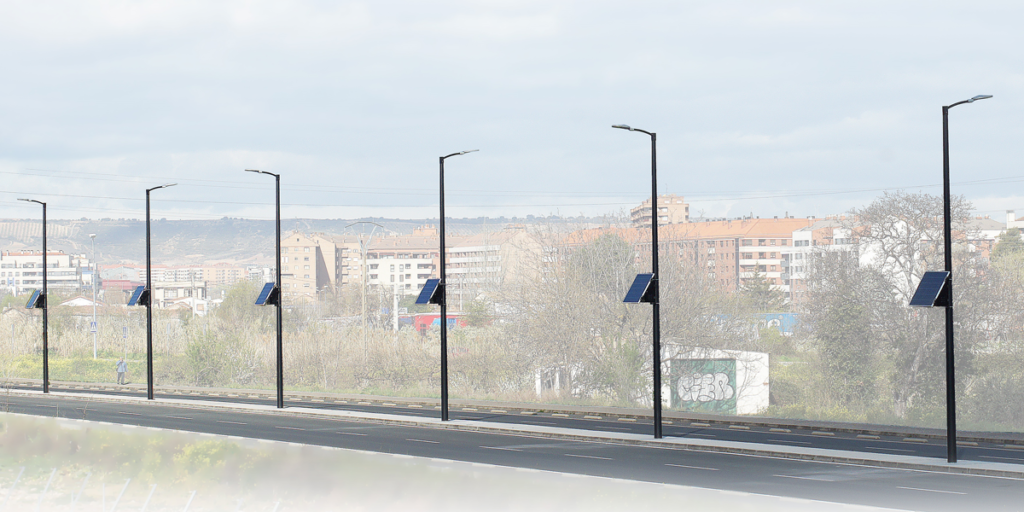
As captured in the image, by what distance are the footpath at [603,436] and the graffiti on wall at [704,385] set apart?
12.3 m

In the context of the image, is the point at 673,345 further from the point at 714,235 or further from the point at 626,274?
the point at 714,235

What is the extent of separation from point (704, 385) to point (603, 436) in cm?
2124

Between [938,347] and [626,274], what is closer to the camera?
[938,347]

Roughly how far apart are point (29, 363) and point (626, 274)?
42.1 metres

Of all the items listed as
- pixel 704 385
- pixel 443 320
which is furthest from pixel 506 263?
pixel 443 320

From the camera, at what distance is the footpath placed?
18172mm

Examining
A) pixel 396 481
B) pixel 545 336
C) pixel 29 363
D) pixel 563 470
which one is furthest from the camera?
pixel 29 363

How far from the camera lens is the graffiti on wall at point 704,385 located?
4338 cm

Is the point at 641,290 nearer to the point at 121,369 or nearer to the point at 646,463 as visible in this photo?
the point at 646,463

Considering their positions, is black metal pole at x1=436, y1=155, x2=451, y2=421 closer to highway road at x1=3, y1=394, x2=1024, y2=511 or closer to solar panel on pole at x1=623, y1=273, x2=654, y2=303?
highway road at x1=3, y1=394, x2=1024, y2=511

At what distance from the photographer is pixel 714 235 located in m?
151

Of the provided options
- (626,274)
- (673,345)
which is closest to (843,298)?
(673,345)

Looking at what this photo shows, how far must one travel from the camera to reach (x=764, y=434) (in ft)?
82.0

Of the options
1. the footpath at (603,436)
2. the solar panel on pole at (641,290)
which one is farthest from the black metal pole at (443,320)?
the solar panel on pole at (641,290)
